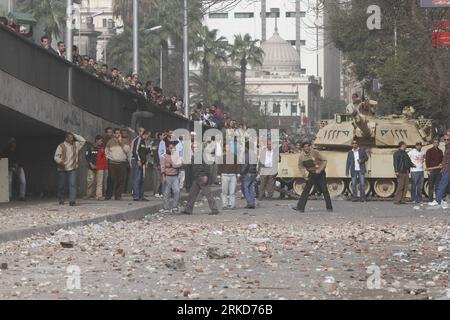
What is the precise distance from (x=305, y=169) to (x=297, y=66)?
162m

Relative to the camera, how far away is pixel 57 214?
25094mm

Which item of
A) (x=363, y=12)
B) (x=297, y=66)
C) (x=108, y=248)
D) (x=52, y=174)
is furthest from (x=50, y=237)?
(x=297, y=66)

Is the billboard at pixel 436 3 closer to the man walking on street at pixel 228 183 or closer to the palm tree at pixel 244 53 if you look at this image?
the man walking on street at pixel 228 183

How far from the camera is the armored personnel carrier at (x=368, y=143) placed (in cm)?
3947

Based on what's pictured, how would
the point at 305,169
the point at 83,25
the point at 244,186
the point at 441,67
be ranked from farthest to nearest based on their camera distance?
the point at 83,25 < the point at 441,67 < the point at 244,186 < the point at 305,169

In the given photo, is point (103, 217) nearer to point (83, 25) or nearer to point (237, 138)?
point (237, 138)

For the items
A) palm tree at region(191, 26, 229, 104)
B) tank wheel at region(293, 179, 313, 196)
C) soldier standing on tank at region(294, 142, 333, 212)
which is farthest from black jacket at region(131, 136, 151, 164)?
palm tree at region(191, 26, 229, 104)

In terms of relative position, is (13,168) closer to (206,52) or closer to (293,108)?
(206,52)

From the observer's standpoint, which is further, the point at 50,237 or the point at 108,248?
the point at 50,237

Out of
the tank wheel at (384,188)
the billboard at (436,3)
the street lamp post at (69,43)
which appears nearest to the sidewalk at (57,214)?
the street lamp post at (69,43)

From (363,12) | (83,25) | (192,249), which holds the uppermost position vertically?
(83,25)

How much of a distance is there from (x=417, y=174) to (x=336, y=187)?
4469mm

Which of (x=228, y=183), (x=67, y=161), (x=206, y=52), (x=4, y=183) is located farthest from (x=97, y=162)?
(x=206, y=52)

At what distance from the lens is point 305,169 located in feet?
98.8
